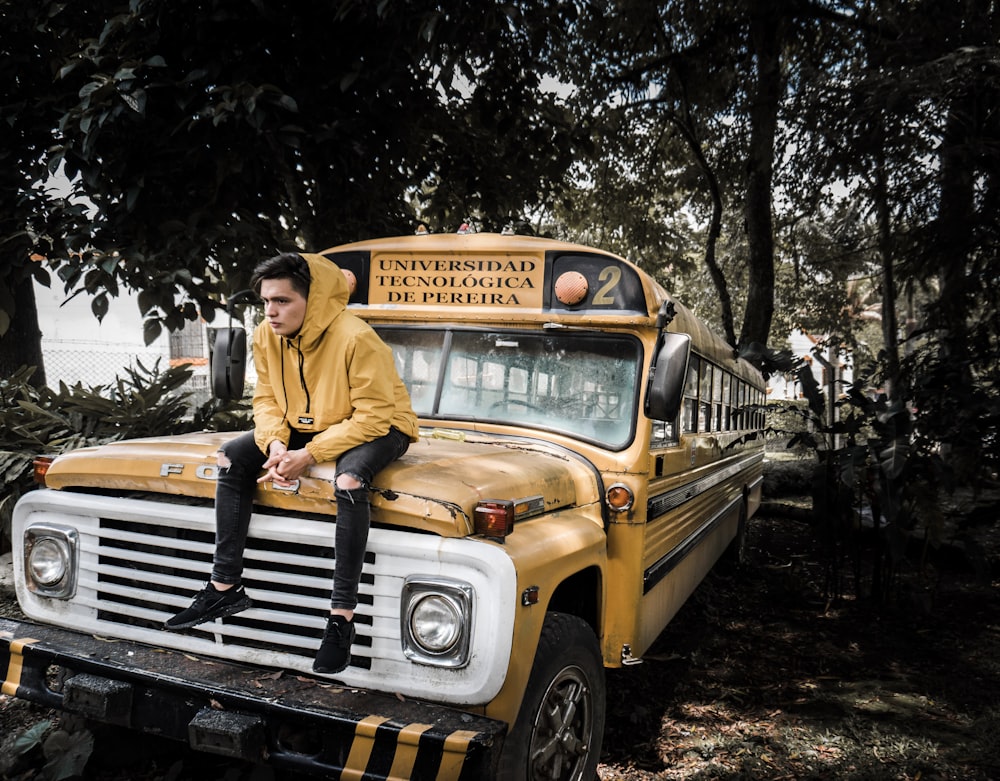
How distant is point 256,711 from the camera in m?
2.51

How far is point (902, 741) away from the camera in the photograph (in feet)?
13.1

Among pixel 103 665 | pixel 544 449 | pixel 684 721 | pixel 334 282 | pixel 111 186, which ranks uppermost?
pixel 111 186

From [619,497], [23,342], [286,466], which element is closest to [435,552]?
[286,466]

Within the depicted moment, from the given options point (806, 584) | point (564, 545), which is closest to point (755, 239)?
point (806, 584)

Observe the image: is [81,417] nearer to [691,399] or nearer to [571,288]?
[571,288]

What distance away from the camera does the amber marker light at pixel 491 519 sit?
262 centimetres

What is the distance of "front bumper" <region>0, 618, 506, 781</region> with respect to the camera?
7.63ft

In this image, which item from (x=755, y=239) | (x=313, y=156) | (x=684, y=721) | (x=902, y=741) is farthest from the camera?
(x=755, y=239)

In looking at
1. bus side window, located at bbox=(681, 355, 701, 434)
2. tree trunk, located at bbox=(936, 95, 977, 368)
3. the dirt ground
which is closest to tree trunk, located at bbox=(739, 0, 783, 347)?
tree trunk, located at bbox=(936, 95, 977, 368)

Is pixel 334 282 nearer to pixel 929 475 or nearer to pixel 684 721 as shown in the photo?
pixel 684 721

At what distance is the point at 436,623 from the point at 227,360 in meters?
2.02

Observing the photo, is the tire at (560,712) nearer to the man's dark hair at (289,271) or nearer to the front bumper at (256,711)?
the front bumper at (256,711)

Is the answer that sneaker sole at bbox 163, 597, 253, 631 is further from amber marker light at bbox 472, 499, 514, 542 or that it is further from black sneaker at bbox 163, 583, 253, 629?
amber marker light at bbox 472, 499, 514, 542

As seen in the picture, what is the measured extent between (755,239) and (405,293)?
9.31 meters
